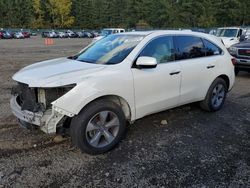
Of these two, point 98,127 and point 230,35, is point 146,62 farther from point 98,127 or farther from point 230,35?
point 230,35

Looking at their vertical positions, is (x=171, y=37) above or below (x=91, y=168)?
above

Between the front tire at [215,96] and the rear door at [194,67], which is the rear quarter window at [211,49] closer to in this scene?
the rear door at [194,67]

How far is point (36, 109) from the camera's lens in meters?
3.62

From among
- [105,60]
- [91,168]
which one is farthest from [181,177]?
[105,60]

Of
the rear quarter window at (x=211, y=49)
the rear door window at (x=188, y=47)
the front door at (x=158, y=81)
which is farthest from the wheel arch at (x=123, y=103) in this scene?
the rear quarter window at (x=211, y=49)

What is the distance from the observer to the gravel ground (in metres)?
3.30

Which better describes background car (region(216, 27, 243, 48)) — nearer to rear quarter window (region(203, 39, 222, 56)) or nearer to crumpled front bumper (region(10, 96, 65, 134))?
rear quarter window (region(203, 39, 222, 56))

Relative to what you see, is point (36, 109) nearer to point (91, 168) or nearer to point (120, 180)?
point (91, 168)

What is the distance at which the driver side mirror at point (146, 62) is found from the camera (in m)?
3.95

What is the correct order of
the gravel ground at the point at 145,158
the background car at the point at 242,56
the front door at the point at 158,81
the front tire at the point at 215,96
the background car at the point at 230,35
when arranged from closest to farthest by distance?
the gravel ground at the point at 145,158, the front door at the point at 158,81, the front tire at the point at 215,96, the background car at the point at 242,56, the background car at the point at 230,35

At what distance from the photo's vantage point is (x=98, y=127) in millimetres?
3816

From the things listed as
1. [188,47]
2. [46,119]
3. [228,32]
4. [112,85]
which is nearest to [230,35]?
[228,32]

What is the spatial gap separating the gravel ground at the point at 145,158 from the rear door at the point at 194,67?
587mm

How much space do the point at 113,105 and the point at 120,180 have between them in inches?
42.0
